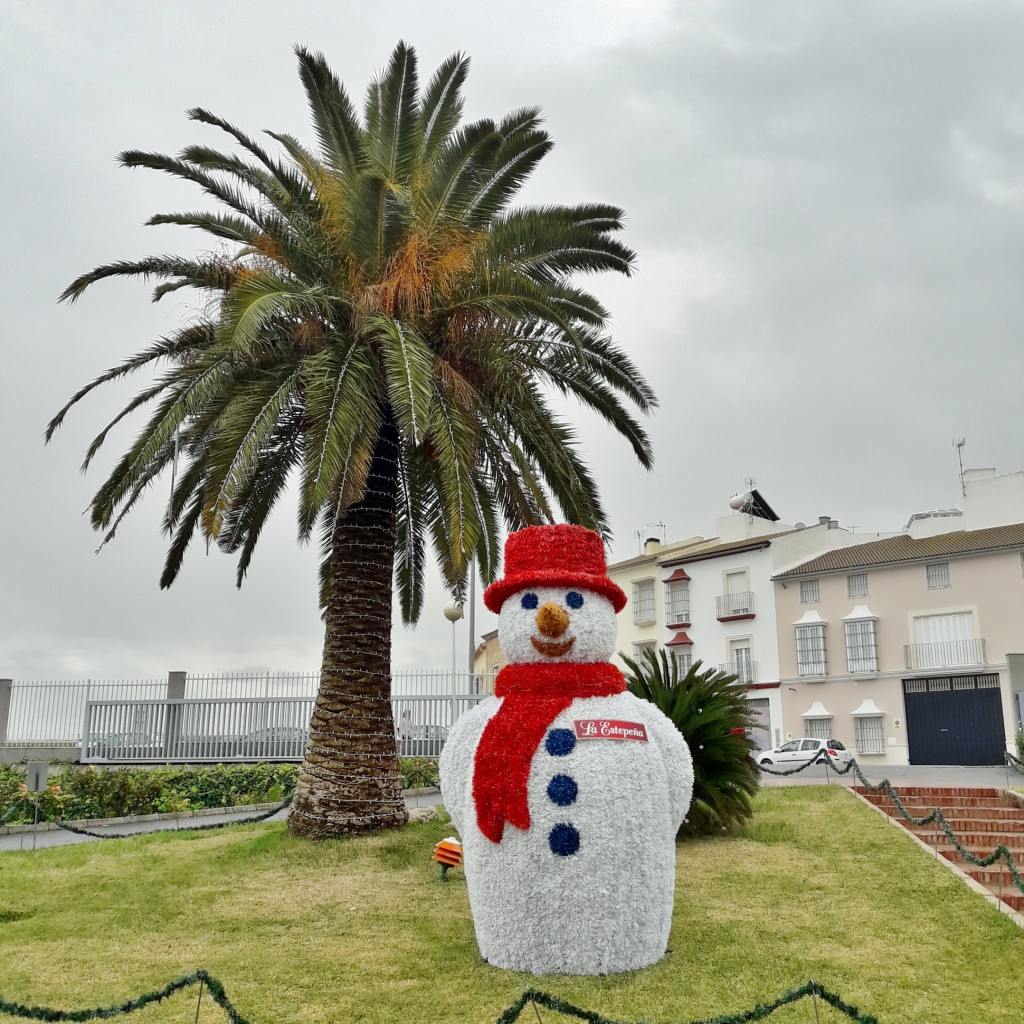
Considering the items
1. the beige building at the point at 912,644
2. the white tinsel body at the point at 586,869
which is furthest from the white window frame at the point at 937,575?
the white tinsel body at the point at 586,869

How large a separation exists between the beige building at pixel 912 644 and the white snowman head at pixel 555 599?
74.4 ft

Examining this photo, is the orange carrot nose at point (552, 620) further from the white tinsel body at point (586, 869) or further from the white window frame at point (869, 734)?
the white window frame at point (869, 734)

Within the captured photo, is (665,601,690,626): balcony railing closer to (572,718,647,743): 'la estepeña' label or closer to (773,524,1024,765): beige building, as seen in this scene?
(773,524,1024,765): beige building

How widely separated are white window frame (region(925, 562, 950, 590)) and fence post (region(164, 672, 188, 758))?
864 inches

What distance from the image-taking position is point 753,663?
33750 millimetres

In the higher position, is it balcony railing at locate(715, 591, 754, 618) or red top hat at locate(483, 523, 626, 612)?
balcony railing at locate(715, 591, 754, 618)

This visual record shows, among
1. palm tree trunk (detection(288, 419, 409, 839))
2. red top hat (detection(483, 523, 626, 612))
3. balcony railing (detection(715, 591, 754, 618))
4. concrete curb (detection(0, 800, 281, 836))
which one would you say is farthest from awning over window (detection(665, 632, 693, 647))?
red top hat (detection(483, 523, 626, 612))

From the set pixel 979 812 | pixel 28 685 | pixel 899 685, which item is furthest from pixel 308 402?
pixel 899 685

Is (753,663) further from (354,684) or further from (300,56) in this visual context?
(300,56)

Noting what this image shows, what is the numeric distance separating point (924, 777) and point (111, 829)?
52.6 feet

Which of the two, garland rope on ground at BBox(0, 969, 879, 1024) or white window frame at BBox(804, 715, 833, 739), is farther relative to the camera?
white window frame at BBox(804, 715, 833, 739)

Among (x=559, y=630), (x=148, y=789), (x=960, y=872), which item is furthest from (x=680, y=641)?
(x=559, y=630)

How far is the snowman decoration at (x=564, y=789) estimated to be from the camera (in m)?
7.18

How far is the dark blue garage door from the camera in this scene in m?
27.8
